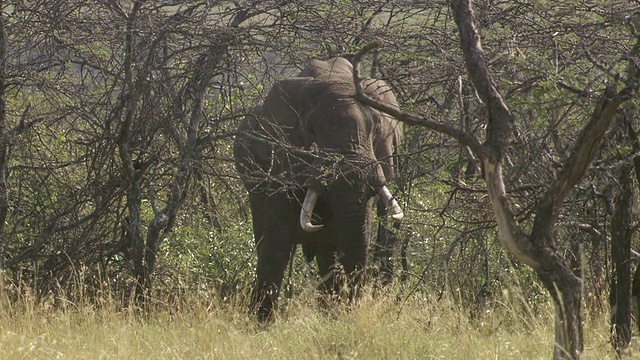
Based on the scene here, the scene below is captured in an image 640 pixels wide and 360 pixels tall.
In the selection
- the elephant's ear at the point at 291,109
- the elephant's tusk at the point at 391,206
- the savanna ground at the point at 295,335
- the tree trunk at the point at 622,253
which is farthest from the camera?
the elephant's ear at the point at 291,109

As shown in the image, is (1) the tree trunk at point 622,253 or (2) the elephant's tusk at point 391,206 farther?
(2) the elephant's tusk at point 391,206

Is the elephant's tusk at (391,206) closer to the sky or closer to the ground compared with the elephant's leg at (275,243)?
closer to the sky

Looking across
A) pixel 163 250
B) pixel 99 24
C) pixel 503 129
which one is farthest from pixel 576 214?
pixel 163 250

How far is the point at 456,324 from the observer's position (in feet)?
24.9

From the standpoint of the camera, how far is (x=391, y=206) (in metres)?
9.41

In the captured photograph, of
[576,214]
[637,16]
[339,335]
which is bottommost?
[339,335]

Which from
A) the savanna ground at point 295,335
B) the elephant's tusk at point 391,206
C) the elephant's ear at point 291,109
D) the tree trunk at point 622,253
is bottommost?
the savanna ground at point 295,335

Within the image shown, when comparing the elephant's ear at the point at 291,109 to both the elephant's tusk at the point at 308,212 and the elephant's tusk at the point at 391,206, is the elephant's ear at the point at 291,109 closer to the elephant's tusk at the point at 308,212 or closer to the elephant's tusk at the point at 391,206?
the elephant's tusk at the point at 308,212

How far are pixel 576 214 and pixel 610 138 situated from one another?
34.4 inches

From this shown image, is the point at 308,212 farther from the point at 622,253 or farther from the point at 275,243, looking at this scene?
the point at 622,253

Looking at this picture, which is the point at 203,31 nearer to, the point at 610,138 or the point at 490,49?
the point at 490,49

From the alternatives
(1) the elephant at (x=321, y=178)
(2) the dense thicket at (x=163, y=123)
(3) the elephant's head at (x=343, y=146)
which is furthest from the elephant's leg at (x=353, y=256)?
(2) the dense thicket at (x=163, y=123)

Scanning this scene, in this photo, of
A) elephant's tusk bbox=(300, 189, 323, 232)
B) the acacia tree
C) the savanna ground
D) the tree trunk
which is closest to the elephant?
elephant's tusk bbox=(300, 189, 323, 232)

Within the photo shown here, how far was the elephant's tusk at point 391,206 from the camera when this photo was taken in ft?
30.4
